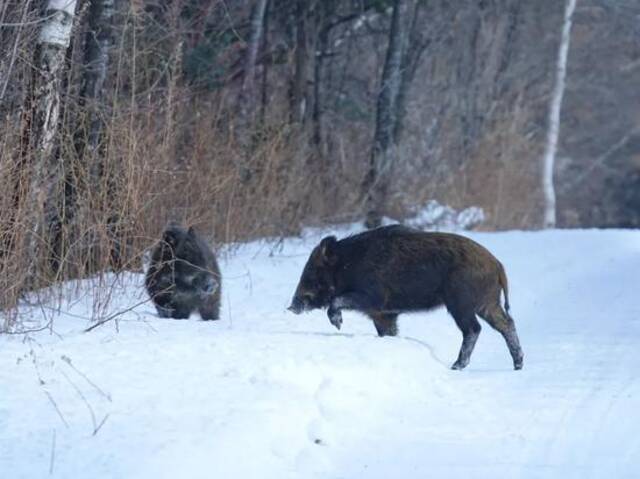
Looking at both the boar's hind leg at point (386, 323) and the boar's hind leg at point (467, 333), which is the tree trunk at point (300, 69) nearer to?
the boar's hind leg at point (386, 323)

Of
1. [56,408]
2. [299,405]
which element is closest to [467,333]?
[299,405]

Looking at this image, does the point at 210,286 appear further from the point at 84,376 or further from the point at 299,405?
the point at 299,405

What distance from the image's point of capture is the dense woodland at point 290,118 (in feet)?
34.4

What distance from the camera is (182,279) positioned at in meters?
11.1

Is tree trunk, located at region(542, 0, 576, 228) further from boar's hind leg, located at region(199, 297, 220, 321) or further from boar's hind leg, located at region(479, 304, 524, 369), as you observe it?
boar's hind leg, located at region(479, 304, 524, 369)

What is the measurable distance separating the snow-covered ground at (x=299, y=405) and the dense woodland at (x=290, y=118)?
1281 millimetres

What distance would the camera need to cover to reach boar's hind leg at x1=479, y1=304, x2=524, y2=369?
30.6 ft

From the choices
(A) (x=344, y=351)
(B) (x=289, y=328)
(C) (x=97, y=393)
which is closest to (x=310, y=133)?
(B) (x=289, y=328)

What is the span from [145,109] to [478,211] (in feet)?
42.9

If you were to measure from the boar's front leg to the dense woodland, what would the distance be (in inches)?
65.5

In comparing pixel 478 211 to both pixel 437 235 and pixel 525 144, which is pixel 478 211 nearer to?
pixel 525 144

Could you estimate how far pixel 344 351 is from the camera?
8.70 metres

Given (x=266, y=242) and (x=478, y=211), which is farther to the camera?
(x=478, y=211)

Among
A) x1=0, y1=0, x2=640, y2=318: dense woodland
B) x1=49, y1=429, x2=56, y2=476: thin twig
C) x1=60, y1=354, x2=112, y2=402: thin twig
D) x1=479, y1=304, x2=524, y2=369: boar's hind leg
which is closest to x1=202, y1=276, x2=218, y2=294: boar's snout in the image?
x1=0, y1=0, x2=640, y2=318: dense woodland
